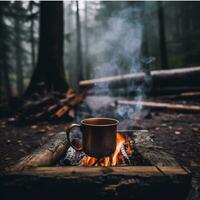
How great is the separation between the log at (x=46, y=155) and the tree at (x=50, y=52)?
545 cm

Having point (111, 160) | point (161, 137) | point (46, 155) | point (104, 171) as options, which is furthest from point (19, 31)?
point (104, 171)

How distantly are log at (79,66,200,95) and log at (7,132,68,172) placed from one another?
6.70 m

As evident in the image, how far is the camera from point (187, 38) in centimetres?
2486

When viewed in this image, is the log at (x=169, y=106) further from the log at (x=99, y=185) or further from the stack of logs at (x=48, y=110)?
the log at (x=99, y=185)

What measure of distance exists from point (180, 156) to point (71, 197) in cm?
250

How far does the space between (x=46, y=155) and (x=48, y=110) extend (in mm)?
4111

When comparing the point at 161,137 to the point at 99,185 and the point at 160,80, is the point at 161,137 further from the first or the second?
the point at 160,80

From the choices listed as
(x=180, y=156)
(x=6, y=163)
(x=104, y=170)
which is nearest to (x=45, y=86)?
(x=6, y=163)

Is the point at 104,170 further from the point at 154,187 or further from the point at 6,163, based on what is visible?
the point at 6,163

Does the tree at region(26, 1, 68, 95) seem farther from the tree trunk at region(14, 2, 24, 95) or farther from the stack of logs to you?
the tree trunk at region(14, 2, 24, 95)

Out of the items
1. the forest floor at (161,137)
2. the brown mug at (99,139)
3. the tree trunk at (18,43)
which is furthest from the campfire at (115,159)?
the tree trunk at (18,43)

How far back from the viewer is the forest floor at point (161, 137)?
3701mm

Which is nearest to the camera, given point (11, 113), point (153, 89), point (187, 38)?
point (11, 113)

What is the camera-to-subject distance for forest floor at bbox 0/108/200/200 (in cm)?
370
